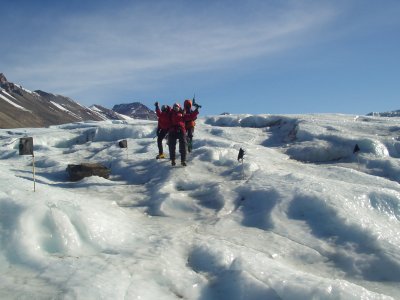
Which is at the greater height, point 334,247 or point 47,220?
point 47,220

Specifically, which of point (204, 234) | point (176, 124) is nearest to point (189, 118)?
point (176, 124)

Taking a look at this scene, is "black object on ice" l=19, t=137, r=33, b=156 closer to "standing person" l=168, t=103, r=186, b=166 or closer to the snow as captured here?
the snow

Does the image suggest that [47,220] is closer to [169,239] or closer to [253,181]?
[169,239]

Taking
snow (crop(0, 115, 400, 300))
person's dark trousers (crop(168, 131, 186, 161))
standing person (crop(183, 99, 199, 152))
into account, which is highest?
standing person (crop(183, 99, 199, 152))

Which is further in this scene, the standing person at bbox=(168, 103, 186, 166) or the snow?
the standing person at bbox=(168, 103, 186, 166)

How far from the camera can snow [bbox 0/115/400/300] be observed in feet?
17.0

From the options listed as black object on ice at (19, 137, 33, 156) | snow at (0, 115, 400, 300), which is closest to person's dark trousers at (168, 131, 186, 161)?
snow at (0, 115, 400, 300)

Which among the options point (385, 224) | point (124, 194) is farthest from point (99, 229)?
point (385, 224)

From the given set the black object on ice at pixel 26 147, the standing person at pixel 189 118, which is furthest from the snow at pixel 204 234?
the standing person at pixel 189 118

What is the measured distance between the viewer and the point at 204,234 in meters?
7.09

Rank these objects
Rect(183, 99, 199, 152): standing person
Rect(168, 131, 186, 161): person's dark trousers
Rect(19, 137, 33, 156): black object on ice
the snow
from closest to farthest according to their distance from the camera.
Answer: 1. the snow
2. Rect(19, 137, 33, 156): black object on ice
3. Rect(168, 131, 186, 161): person's dark trousers
4. Rect(183, 99, 199, 152): standing person

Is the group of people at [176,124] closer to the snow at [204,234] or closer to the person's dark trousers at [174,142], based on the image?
the person's dark trousers at [174,142]

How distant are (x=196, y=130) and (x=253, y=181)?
1051cm

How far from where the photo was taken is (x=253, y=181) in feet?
31.0
